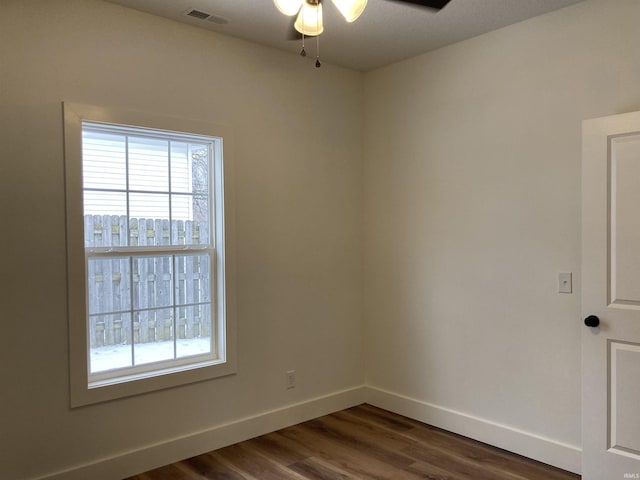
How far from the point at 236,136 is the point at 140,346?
58.3 inches

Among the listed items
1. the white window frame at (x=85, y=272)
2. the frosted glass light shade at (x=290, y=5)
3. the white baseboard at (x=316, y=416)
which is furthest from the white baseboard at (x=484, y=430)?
the frosted glass light shade at (x=290, y=5)

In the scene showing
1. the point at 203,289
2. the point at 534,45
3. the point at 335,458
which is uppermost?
the point at 534,45

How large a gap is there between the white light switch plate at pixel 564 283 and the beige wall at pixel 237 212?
1631 millimetres

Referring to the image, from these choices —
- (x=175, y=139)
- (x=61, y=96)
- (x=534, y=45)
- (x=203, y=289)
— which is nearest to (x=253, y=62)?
(x=175, y=139)

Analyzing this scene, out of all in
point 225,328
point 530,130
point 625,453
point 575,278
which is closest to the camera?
point 625,453

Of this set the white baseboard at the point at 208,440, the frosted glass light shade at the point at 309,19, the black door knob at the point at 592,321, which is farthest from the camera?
the white baseboard at the point at 208,440

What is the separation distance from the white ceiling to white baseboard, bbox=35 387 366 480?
251 cm

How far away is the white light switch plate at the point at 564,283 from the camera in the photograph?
9.77 feet

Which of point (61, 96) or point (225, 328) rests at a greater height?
point (61, 96)

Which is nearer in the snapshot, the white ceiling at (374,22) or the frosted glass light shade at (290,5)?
the frosted glass light shade at (290,5)

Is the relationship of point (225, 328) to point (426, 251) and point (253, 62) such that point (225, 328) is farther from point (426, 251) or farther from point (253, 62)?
point (253, 62)

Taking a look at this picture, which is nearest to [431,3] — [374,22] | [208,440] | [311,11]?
[374,22]

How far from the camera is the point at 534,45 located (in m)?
3.11

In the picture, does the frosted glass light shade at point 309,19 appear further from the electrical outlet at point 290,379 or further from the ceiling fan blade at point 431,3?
the electrical outlet at point 290,379
